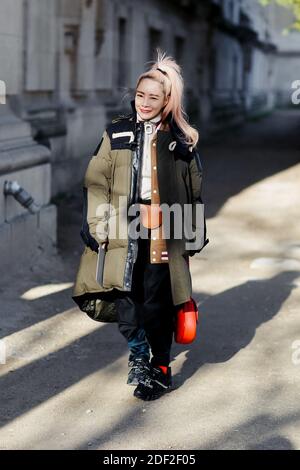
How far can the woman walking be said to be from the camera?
5559 mm

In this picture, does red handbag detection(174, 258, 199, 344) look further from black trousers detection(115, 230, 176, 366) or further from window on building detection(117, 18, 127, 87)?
window on building detection(117, 18, 127, 87)

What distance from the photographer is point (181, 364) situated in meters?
6.43

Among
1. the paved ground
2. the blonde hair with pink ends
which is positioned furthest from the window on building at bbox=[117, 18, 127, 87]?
the blonde hair with pink ends

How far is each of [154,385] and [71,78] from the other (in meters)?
9.44

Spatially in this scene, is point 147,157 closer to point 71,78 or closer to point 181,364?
point 181,364

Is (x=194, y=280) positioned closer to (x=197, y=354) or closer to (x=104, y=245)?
(x=197, y=354)

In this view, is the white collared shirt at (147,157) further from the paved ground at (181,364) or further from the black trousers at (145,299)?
the paved ground at (181,364)

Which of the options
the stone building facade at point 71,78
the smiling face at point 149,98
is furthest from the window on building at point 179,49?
the smiling face at point 149,98

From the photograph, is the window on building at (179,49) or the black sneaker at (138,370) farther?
the window on building at (179,49)

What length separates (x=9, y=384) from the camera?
5.93m

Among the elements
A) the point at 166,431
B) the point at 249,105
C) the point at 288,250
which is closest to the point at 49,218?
the point at 288,250

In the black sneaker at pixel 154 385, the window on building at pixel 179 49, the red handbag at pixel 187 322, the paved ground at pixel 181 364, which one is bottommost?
the paved ground at pixel 181 364

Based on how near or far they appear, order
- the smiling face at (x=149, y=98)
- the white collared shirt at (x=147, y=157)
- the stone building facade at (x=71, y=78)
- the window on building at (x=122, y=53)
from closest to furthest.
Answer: the smiling face at (x=149, y=98), the white collared shirt at (x=147, y=157), the stone building facade at (x=71, y=78), the window on building at (x=122, y=53)

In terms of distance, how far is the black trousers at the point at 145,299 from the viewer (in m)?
5.66
